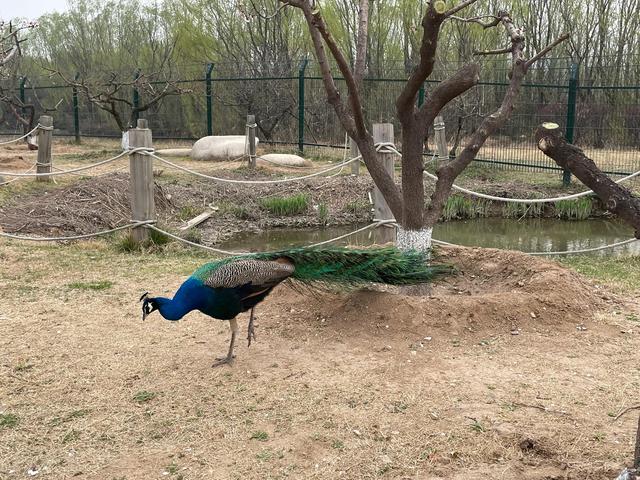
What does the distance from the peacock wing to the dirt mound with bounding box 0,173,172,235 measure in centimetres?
502

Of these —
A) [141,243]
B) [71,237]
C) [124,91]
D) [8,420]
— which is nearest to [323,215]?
[141,243]

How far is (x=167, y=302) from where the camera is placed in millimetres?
3957

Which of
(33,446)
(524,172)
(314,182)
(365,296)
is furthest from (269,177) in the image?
(33,446)

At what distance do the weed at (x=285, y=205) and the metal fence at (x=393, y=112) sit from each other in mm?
3960

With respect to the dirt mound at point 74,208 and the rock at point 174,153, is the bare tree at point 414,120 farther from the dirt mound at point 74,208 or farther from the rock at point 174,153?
the rock at point 174,153

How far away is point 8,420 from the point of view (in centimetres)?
350

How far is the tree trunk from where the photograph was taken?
2.42 m

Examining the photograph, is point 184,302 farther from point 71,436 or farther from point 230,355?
point 71,436

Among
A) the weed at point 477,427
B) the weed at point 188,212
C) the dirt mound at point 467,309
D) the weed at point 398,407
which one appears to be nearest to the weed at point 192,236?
the weed at point 188,212

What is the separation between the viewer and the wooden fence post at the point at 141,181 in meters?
6.91

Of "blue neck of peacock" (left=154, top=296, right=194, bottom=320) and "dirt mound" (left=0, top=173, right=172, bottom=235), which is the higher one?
"blue neck of peacock" (left=154, top=296, right=194, bottom=320)

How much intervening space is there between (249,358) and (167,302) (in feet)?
2.02

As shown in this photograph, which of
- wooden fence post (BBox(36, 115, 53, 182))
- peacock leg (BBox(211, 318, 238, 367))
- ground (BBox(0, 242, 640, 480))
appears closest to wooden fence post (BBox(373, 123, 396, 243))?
ground (BBox(0, 242, 640, 480))

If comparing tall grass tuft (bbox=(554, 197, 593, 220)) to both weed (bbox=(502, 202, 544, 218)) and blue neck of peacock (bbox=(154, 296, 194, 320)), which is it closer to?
weed (bbox=(502, 202, 544, 218))
